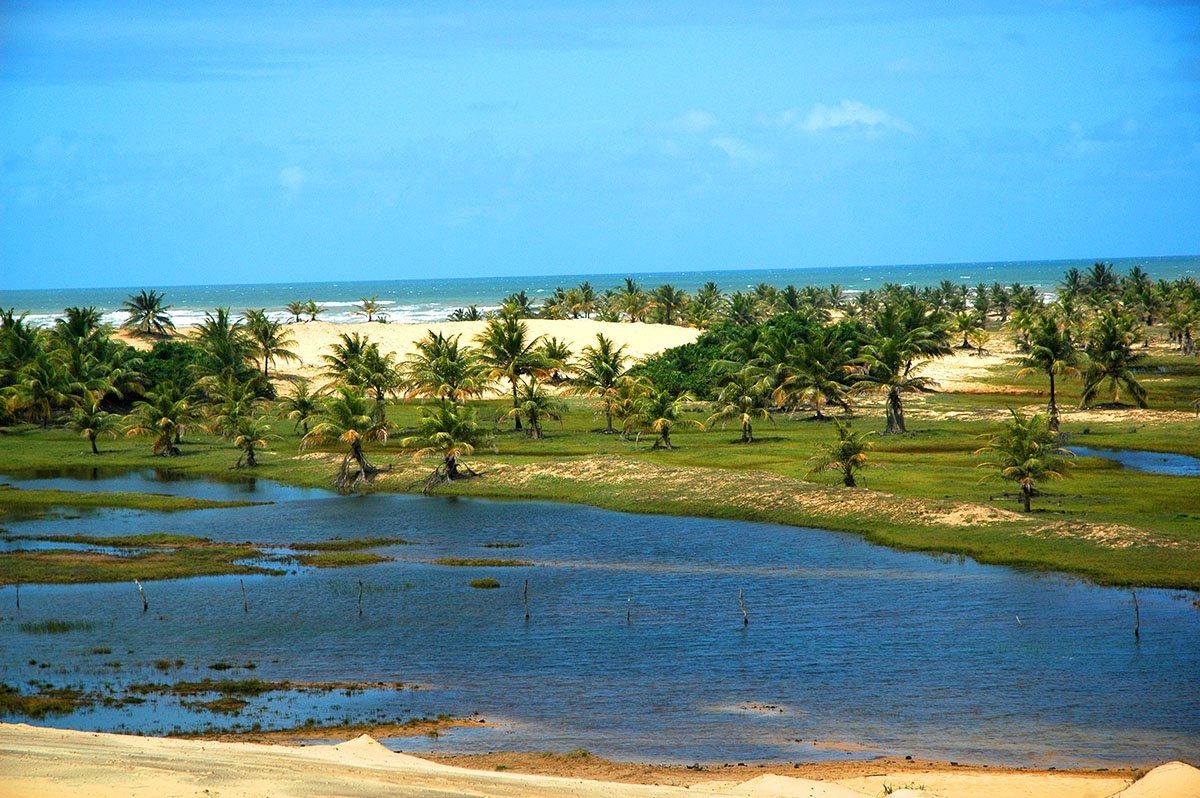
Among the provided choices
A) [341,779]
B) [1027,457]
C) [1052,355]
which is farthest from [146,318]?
[341,779]

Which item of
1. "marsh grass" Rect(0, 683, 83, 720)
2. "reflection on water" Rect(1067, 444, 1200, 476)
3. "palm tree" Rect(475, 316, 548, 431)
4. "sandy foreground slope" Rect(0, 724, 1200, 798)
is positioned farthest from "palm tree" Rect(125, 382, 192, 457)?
"reflection on water" Rect(1067, 444, 1200, 476)

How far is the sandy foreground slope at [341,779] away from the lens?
75.5ft

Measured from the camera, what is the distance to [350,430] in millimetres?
72750

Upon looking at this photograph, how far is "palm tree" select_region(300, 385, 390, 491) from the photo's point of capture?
72.4 metres

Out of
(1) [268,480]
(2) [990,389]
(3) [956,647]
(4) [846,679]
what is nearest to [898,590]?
(3) [956,647]

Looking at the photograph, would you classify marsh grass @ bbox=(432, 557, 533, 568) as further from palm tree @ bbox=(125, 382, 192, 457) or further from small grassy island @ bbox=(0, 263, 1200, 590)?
palm tree @ bbox=(125, 382, 192, 457)

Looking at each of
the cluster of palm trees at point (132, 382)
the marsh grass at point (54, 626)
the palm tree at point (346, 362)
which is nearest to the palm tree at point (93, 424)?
the cluster of palm trees at point (132, 382)

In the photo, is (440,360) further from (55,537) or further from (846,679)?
(846,679)

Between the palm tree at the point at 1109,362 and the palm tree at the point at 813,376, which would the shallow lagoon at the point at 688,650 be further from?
the palm tree at the point at 1109,362

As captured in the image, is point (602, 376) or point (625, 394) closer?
point (625, 394)

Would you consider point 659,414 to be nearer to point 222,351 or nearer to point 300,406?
point 300,406

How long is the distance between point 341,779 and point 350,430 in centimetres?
4981

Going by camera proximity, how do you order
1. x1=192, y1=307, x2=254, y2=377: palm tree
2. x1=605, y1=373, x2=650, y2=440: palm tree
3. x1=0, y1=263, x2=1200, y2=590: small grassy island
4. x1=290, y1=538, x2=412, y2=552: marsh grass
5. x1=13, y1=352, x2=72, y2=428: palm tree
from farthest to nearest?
x1=192, y1=307, x2=254, y2=377: palm tree, x1=13, y1=352, x2=72, y2=428: palm tree, x1=605, y1=373, x2=650, y2=440: palm tree, x1=290, y1=538, x2=412, y2=552: marsh grass, x1=0, y1=263, x2=1200, y2=590: small grassy island

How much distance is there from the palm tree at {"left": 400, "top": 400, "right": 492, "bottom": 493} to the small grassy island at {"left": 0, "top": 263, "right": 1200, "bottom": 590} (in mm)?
165
